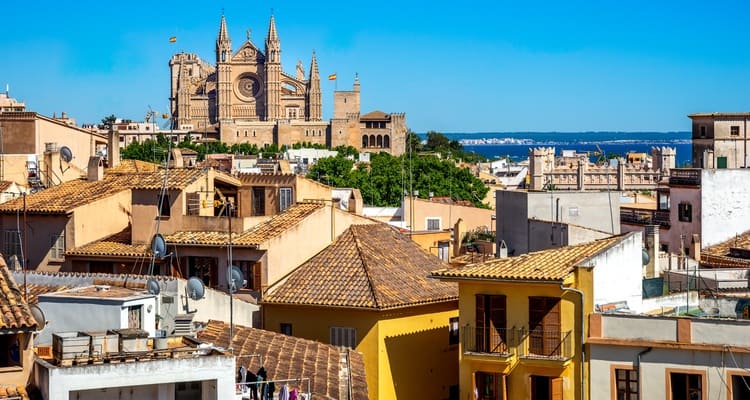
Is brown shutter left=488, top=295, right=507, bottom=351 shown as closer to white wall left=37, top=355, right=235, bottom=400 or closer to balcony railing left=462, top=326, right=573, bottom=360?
balcony railing left=462, top=326, right=573, bottom=360

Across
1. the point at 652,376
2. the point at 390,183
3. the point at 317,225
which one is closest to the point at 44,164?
the point at 317,225

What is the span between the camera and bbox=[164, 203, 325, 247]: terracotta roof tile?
22141 millimetres

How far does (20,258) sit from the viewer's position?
24625 mm

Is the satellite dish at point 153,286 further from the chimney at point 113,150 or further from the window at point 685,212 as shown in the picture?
the window at point 685,212

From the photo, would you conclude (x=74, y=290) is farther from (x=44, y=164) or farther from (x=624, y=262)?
(x=44, y=164)

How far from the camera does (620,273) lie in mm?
18906

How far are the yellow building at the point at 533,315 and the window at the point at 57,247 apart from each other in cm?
781

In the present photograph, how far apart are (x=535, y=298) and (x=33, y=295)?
594 cm

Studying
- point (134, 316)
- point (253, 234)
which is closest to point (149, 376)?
point (134, 316)

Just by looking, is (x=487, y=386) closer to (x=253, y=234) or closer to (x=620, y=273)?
(x=620, y=273)

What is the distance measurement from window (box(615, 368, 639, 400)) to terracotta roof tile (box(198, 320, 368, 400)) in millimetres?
2762

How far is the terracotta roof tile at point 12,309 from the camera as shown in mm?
12633

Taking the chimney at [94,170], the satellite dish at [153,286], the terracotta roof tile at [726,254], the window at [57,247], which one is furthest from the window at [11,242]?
the terracotta roof tile at [726,254]

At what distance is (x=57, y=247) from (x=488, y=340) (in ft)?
28.3
